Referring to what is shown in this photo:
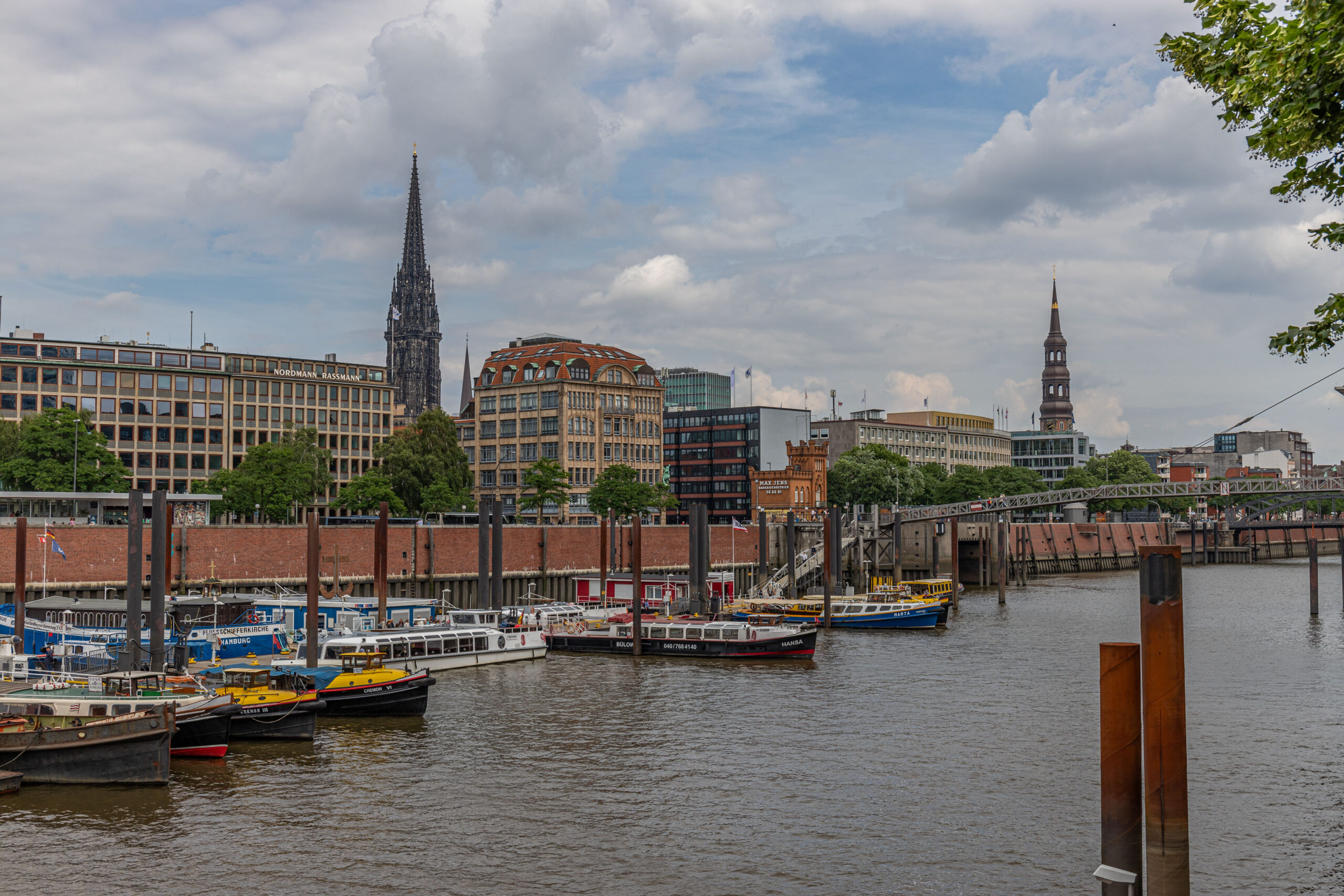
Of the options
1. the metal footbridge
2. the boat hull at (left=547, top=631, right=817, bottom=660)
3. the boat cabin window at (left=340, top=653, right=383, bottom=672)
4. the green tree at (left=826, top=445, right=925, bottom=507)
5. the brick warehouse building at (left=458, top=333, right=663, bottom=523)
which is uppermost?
the brick warehouse building at (left=458, top=333, right=663, bottom=523)

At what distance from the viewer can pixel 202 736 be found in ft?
130

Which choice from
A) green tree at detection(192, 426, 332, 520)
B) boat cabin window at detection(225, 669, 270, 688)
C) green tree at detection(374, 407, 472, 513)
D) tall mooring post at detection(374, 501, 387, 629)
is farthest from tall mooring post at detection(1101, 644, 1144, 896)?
green tree at detection(374, 407, 472, 513)

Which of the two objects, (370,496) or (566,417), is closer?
(370,496)

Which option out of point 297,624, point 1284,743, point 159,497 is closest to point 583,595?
point 297,624

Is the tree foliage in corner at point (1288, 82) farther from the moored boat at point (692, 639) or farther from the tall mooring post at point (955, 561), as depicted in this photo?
the tall mooring post at point (955, 561)

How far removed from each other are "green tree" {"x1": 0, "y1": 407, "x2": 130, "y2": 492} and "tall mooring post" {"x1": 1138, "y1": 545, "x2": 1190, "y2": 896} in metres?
107

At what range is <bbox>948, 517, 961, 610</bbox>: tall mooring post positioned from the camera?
340 feet

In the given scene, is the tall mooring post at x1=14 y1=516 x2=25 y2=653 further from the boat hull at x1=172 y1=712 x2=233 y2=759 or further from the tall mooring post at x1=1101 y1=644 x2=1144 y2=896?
the tall mooring post at x1=1101 y1=644 x2=1144 y2=896

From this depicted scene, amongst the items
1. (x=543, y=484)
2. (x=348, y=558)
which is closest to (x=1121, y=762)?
(x=348, y=558)

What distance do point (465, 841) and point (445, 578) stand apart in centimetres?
6440

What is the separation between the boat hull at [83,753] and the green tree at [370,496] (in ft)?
287

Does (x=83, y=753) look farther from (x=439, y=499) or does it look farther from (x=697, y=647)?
(x=439, y=499)

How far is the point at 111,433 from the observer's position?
5792 inches

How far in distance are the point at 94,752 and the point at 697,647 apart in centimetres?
3696
